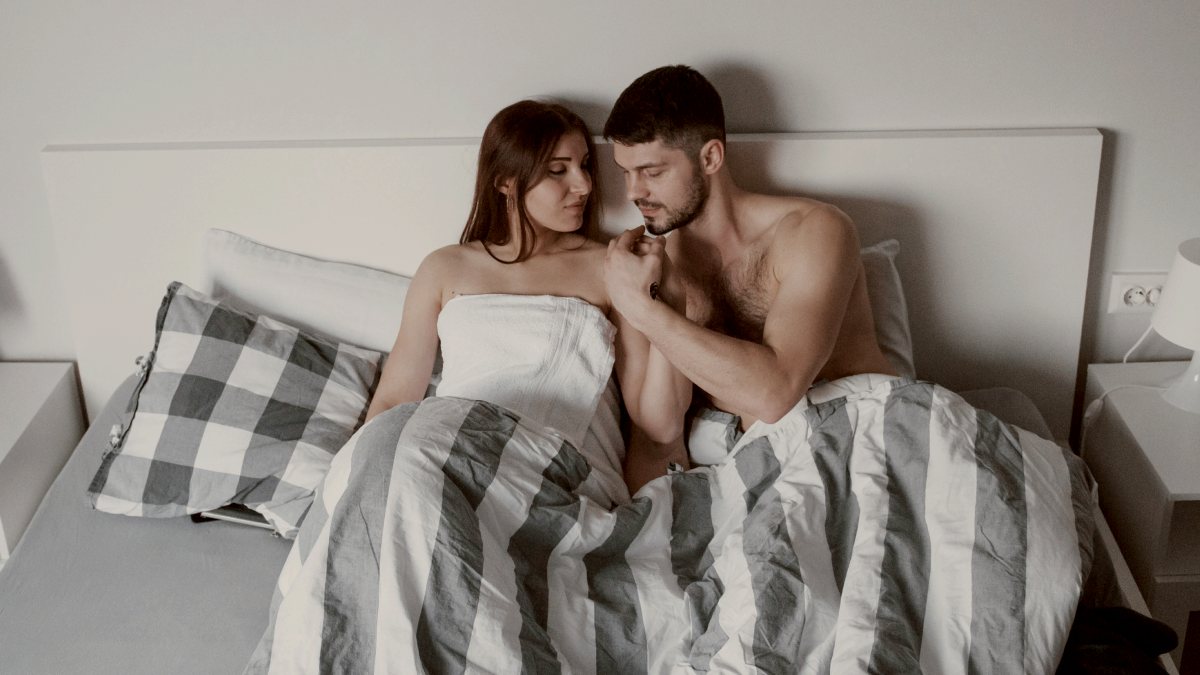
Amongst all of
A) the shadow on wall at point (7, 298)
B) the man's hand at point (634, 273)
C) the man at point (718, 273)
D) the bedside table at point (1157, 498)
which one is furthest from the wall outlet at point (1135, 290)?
Answer: the shadow on wall at point (7, 298)

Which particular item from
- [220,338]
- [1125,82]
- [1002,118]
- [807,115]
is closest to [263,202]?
[220,338]

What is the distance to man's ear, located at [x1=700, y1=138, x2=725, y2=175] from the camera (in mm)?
1917

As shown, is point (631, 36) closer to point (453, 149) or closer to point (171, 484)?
point (453, 149)

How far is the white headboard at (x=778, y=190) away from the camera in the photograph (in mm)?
2096

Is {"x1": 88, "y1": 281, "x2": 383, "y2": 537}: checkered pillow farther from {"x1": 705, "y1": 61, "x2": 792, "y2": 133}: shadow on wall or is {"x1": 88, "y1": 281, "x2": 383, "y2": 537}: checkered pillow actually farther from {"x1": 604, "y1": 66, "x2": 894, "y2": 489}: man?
{"x1": 705, "y1": 61, "x2": 792, "y2": 133}: shadow on wall

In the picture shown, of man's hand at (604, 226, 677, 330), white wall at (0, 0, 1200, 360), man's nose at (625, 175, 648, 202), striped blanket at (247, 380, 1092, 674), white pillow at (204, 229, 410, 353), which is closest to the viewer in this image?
striped blanket at (247, 380, 1092, 674)

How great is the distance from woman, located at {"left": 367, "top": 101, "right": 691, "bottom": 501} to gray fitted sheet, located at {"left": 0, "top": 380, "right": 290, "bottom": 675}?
0.36 meters

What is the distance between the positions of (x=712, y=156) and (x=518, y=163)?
13.4 inches

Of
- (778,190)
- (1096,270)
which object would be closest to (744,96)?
(778,190)

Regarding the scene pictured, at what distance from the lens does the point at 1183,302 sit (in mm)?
1972

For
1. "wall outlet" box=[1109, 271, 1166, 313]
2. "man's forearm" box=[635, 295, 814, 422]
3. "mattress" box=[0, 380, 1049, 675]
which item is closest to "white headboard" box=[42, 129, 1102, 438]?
"wall outlet" box=[1109, 271, 1166, 313]

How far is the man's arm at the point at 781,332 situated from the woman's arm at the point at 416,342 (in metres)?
0.39

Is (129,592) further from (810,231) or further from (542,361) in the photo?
(810,231)

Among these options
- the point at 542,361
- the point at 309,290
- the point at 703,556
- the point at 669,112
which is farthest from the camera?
the point at 309,290
